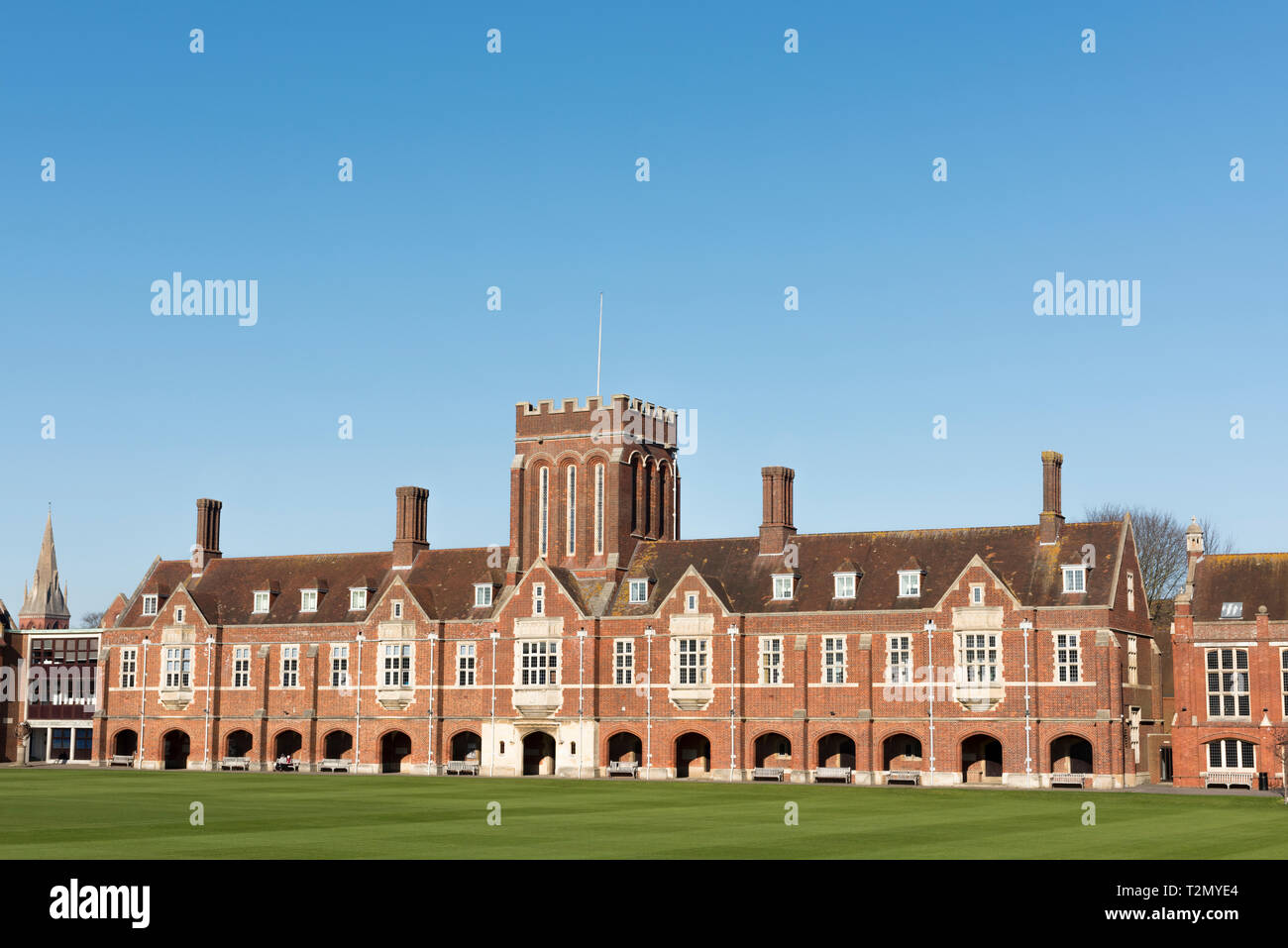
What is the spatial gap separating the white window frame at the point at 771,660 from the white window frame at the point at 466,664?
14.1 meters

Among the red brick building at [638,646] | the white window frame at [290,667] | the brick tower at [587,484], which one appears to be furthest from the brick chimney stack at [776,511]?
the white window frame at [290,667]

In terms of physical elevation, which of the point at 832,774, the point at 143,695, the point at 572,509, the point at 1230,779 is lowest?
the point at 832,774

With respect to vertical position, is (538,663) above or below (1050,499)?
below

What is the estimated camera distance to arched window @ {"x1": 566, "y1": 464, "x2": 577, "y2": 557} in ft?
239

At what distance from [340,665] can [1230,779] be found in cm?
3966

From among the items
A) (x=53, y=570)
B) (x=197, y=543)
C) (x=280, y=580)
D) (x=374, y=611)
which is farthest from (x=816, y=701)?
(x=53, y=570)

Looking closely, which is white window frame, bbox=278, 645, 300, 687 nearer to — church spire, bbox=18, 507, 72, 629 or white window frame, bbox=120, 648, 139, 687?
white window frame, bbox=120, 648, 139, 687

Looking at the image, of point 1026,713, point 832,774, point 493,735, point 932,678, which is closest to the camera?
point 1026,713

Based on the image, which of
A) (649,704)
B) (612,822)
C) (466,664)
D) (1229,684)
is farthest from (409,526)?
(612,822)

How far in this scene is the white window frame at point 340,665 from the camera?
243 feet

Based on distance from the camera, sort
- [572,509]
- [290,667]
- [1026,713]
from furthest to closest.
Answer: [290,667]
[572,509]
[1026,713]

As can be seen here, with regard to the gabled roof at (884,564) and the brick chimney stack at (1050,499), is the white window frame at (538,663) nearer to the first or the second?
the gabled roof at (884,564)

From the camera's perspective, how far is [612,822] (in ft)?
115

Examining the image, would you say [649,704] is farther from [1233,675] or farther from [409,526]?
[1233,675]
